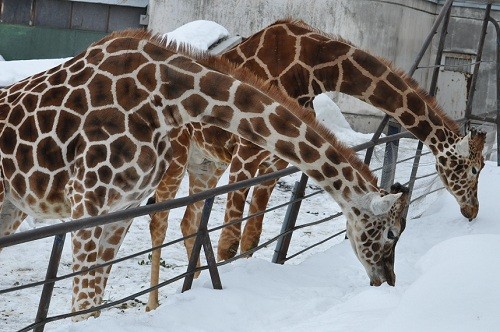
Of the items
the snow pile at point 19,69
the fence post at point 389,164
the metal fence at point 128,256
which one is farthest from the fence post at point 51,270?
the snow pile at point 19,69

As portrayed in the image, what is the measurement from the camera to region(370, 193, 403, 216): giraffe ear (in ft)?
19.6

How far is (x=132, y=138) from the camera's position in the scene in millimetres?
6297

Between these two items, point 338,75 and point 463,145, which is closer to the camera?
point 338,75

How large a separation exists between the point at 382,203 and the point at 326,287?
1.02 meters

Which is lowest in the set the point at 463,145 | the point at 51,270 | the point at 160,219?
the point at 160,219

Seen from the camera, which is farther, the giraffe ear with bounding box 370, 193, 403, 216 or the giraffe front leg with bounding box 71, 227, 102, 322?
the giraffe front leg with bounding box 71, 227, 102, 322

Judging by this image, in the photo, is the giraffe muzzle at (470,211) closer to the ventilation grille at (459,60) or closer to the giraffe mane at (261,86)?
the giraffe mane at (261,86)

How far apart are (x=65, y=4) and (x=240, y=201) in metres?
10.7

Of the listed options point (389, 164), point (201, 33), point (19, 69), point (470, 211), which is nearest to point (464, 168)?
point (470, 211)

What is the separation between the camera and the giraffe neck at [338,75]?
7949 mm

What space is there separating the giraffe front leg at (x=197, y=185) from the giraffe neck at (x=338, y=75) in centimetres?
103

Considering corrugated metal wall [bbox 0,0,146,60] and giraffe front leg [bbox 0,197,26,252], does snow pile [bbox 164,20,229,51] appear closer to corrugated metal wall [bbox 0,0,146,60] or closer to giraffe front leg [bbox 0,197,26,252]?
corrugated metal wall [bbox 0,0,146,60]

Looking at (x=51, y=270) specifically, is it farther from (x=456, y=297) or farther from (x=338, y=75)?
(x=338, y=75)

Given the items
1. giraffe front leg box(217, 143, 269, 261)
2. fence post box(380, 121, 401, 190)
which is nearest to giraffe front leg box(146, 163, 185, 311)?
giraffe front leg box(217, 143, 269, 261)
